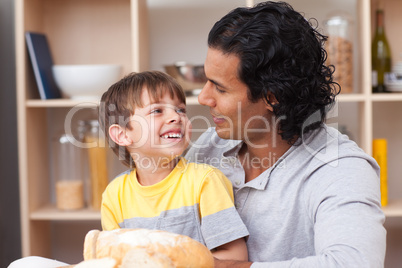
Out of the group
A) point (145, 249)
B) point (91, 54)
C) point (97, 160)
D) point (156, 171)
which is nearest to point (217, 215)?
point (156, 171)

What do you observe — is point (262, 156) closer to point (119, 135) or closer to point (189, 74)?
point (119, 135)

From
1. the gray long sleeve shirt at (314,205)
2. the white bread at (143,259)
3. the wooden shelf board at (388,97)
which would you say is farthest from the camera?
the wooden shelf board at (388,97)

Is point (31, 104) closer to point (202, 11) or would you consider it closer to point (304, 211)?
point (202, 11)

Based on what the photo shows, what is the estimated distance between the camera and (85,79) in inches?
87.5

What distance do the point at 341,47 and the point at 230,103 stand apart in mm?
1027

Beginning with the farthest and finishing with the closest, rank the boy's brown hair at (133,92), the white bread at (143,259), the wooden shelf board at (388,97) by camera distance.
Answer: the wooden shelf board at (388,97), the boy's brown hair at (133,92), the white bread at (143,259)

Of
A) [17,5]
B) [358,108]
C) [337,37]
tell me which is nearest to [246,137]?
[337,37]

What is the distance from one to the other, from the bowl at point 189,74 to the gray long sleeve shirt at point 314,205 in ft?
2.59

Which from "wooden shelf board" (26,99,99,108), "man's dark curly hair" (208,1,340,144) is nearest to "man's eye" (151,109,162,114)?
"man's dark curly hair" (208,1,340,144)

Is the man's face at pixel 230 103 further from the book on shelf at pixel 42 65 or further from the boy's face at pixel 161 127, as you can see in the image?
the book on shelf at pixel 42 65

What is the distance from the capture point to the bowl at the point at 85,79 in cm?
222

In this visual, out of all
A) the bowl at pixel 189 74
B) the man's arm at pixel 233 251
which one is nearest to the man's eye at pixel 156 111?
the man's arm at pixel 233 251

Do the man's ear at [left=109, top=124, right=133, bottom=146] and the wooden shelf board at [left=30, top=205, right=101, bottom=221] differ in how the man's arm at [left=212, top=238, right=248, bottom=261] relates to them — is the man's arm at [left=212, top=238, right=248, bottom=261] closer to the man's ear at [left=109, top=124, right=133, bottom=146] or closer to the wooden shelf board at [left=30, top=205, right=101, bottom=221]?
the man's ear at [left=109, top=124, right=133, bottom=146]

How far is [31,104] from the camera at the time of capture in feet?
7.39
